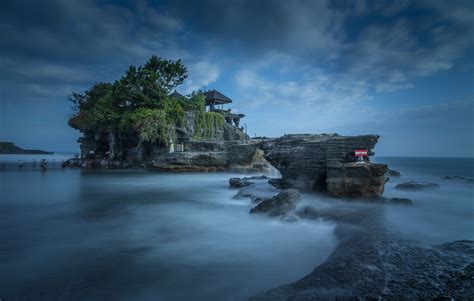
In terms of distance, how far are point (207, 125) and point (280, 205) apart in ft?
82.2

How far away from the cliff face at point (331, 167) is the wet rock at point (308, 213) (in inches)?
112

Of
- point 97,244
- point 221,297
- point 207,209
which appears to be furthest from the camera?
point 207,209

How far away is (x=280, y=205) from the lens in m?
6.75

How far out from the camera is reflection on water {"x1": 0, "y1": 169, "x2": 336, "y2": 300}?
119 inches

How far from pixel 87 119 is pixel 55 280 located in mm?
28276

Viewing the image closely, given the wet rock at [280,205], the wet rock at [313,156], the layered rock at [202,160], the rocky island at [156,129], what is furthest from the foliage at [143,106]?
the wet rock at [280,205]

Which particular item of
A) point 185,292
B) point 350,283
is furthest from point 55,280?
point 350,283

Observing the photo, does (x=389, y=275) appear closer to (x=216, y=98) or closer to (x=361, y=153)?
(x=361, y=153)

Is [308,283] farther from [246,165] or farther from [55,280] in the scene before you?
[246,165]

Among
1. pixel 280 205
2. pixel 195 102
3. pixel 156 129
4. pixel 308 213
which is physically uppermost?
pixel 195 102

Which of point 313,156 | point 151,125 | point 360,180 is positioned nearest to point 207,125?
point 151,125

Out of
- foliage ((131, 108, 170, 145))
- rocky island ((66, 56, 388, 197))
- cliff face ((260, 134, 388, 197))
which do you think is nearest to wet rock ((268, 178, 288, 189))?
cliff face ((260, 134, 388, 197))

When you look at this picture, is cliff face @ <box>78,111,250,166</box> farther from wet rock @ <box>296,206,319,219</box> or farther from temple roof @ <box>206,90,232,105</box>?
wet rock @ <box>296,206,319,219</box>

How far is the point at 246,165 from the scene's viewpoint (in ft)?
74.7
